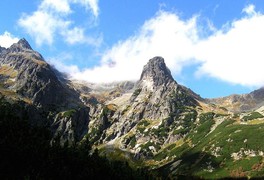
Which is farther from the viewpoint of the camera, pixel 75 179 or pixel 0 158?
pixel 75 179

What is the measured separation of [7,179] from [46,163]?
33.2 meters

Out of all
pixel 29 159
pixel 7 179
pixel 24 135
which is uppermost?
pixel 24 135

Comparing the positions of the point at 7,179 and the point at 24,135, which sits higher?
the point at 24,135

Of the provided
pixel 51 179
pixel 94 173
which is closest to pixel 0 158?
pixel 51 179

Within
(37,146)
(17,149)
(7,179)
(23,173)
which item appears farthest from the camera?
(37,146)

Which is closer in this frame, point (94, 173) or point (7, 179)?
point (7, 179)

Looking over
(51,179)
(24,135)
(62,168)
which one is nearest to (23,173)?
(51,179)

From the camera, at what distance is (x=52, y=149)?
197 metres

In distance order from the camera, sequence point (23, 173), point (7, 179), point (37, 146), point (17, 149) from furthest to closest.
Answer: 1. point (37, 146)
2. point (17, 149)
3. point (23, 173)
4. point (7, 179)

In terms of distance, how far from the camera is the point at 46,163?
17925 centimetres

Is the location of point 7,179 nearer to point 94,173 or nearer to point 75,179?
point 75,179

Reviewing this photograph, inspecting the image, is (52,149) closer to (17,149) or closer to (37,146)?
(37,146)

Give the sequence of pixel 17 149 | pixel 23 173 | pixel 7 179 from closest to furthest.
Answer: pixel 7 179, pixel 23 173, pixel 17 149

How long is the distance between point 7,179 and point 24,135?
5437cm
